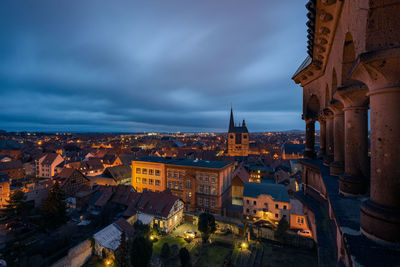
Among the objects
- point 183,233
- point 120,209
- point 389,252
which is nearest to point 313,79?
point 389,252

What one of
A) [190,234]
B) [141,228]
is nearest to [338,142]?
[190,234]

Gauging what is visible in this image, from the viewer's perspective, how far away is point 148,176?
133ft

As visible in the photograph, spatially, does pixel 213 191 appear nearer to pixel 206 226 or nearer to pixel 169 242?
pixel 206 226

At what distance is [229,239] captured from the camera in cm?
2694

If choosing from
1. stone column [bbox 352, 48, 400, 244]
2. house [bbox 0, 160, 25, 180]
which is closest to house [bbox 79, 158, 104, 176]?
house [bbox 0, 160, 25, 180]

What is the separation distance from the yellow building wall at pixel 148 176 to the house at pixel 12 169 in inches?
1469

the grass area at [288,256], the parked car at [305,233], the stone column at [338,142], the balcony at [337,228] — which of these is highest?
the stone column at [338,142]

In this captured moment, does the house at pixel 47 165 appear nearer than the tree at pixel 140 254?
No

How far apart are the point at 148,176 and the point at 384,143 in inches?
1616

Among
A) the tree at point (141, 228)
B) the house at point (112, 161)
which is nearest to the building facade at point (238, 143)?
the house at point (112, 161)

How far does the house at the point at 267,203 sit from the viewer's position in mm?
30062

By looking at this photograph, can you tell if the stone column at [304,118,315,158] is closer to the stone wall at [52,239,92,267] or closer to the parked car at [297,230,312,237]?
the parked car at [297,230,312,237]

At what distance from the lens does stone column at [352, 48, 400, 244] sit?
3.15 meters

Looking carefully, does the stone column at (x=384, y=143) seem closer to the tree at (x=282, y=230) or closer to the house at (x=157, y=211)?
the tree at (x=282, y=230)
